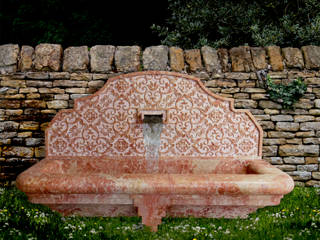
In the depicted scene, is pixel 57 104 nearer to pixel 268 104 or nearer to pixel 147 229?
pixel 147 229

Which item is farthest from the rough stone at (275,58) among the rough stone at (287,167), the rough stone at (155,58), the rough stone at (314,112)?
the rough stone at (155,58)

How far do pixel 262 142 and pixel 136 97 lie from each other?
1632 millimetres

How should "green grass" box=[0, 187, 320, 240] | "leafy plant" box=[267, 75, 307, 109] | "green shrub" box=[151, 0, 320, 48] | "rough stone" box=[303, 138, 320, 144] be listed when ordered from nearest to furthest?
"green grass" box=[0, 187, 320, 240] → "leafy plant" box=[267, 75, 307, 109] → "rough stone" box=[303, 138, 320, 144] → "green shrub" box=[151, 0, 320, 48]

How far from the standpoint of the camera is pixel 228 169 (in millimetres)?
3188

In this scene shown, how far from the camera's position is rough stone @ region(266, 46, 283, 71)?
11.1 feet

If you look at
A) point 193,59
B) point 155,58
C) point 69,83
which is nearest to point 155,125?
point 155,58

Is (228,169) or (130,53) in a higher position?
(130,53)

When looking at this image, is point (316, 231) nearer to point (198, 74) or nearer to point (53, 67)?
point (198, 74)

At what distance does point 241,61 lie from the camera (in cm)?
338

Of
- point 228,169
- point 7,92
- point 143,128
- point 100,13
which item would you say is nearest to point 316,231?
point 228,169

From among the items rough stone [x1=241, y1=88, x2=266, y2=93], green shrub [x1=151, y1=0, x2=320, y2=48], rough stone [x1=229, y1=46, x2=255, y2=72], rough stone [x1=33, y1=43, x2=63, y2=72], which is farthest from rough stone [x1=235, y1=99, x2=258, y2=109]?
rough stone [x1=33, y1=43, x2=63, y2=72]

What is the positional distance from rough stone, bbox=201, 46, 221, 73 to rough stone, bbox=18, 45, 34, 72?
2.14 metres

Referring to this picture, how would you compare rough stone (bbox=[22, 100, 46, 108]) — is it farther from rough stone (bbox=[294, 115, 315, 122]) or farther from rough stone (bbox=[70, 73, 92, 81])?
rough stone (bbox=[294, 115, 315, 122])

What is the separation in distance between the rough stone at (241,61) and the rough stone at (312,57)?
27.2 inches
